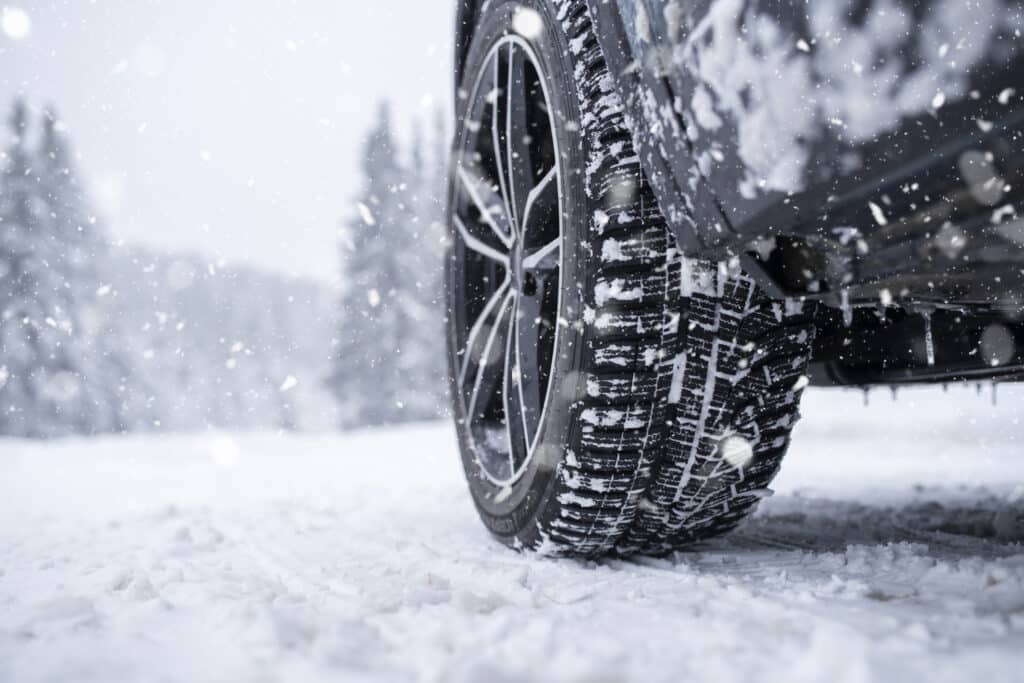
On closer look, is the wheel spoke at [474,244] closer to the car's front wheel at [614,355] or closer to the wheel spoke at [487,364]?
the wheel spoke at [487,364]

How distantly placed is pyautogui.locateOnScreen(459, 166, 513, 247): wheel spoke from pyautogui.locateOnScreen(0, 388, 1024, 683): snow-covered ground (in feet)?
2.95

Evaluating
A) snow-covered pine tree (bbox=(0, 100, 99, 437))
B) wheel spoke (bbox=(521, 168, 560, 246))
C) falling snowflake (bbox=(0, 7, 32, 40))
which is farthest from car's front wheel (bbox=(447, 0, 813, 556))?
snow-covered pine tree (bbox=(0, 100, 99, 437))

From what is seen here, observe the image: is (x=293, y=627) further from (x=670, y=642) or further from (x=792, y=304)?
(x=792, y=304)

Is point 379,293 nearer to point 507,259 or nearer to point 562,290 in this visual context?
point 507,259

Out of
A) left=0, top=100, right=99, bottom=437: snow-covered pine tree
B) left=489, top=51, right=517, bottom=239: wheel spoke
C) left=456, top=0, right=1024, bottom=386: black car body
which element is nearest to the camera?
left=456, top=0, right=1024, bottom=386: black car body

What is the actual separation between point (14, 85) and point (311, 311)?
3528 centimetres

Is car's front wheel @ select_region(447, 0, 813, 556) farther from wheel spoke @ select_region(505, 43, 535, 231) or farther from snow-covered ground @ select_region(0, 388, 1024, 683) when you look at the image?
snow-covered ground @ select_region(0, 388, 1024, 683)

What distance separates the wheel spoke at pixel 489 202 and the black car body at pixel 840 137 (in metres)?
0.77

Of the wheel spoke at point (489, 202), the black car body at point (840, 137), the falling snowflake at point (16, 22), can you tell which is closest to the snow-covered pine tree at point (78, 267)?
the falling snowflake at point (16, 22)

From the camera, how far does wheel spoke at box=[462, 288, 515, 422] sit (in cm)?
210

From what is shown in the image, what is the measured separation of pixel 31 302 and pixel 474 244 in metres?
19.8

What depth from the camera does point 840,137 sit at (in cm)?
98

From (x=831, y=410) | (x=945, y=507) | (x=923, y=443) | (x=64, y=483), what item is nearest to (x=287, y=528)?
(x=945, y=507)

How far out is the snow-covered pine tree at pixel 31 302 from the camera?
703 inches
